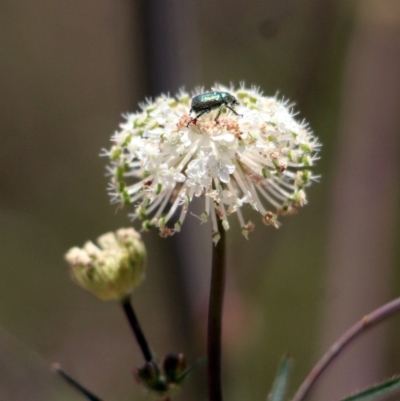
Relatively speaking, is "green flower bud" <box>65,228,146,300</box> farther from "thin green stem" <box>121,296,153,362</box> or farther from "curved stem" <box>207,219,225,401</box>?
"curved stem" <box>207,219,225,401</box>

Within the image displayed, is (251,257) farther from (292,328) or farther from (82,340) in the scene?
(82,340)

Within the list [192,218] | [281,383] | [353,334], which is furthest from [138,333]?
[192,218]

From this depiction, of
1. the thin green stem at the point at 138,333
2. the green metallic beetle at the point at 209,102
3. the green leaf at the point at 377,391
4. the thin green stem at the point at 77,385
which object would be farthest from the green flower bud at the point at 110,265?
the green leaf at the point at 377,391

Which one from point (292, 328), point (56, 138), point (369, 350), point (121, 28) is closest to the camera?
point (369, 350)

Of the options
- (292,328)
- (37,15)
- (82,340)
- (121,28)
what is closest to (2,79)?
(37,15)

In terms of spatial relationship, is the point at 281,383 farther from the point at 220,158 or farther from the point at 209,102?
the point at 209,102

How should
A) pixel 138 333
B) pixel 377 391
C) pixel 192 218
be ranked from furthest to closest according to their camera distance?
pixel 192 218
pixel 138 333
pixel 377 391

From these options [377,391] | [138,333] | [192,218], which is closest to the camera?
[377,391]
